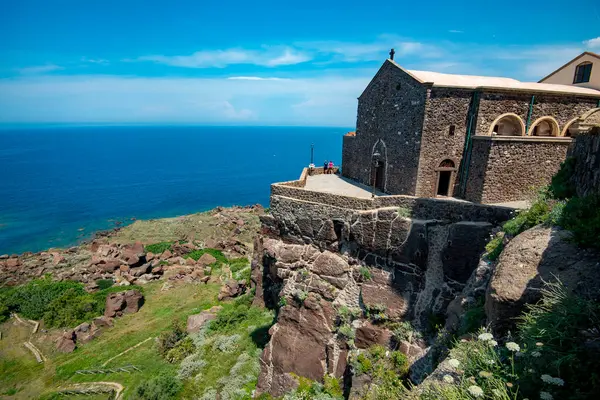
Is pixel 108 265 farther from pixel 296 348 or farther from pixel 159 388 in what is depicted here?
pixel 296 348

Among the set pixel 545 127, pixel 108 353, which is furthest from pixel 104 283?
pixel 545 127

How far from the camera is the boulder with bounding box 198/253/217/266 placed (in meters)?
33.8

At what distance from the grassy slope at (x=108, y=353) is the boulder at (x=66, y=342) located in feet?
1.36

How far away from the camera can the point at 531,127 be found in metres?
16.2

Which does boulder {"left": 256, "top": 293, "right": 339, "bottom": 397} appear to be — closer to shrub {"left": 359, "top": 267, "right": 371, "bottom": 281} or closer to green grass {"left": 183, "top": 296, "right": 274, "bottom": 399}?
green grass {"left": 183, "top": 296, "right": 274, "bottom": 399}

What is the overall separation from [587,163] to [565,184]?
4.50ft


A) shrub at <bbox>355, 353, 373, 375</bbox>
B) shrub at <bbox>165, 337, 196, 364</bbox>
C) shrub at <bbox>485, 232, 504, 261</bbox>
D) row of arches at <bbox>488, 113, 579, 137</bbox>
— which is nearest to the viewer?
shrub at <bbox>485, 232, 504, 261</bbox>

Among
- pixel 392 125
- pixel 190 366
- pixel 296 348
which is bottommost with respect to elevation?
pixel 190 366

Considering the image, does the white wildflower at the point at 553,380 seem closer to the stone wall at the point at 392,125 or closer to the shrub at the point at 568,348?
the shrub at the point at 568,348

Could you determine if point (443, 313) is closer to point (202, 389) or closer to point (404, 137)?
point (404, 137)

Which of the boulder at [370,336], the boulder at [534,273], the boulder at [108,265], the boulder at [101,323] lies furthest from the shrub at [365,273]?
the boulder at [108,265]

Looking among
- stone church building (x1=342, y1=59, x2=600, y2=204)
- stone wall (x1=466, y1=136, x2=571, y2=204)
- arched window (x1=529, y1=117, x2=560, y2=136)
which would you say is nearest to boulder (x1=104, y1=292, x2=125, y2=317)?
stone church building (x1=342, y1=59, x2=600, y2=204)

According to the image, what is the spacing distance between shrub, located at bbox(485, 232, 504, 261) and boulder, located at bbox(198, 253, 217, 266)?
2838cm

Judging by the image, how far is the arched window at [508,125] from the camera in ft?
52.2
